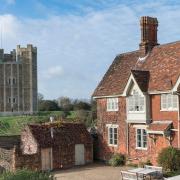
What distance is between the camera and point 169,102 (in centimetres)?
2828

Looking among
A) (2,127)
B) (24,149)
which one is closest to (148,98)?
(24,149)

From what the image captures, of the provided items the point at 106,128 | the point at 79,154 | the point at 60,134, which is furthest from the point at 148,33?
the point at 79,154

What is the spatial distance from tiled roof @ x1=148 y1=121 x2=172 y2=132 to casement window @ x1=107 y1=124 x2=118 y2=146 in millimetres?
4717

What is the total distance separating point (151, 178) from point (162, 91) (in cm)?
738

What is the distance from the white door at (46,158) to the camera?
102 ft

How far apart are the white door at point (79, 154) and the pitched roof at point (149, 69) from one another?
4.68 metres

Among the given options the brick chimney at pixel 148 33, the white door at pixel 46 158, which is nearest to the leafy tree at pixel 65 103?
the brick chimney at pixel 148 33

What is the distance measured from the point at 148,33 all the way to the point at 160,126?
9.32 metres

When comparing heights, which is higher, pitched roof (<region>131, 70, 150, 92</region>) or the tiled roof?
pitched roof (<region>131, 70, 150, 92</region>)

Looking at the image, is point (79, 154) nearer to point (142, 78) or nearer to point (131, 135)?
point (131, 135)

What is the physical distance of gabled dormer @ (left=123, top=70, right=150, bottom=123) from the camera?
2988 centimetres

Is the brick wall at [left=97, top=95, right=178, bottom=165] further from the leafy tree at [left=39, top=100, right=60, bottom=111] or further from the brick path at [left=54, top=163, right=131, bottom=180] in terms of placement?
the leafy tree at [left=39, top=100, right=60, bottom=111]

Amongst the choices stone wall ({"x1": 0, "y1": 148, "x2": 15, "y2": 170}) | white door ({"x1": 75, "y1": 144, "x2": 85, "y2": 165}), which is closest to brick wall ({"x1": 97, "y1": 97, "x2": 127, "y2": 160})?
white door ({"x1": 75, "y1": 144, "x2": 85, "y2": 165})

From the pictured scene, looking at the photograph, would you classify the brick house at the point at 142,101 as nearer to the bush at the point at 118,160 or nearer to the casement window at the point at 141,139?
the casement window at the point at 141,139
